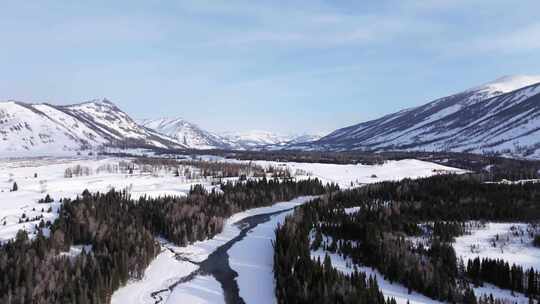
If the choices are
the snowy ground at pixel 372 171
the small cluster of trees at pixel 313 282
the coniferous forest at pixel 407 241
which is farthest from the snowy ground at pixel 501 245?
the snowy ground at pixel 372 171

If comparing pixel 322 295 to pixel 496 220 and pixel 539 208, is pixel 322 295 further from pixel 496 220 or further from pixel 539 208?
pixel 539 208

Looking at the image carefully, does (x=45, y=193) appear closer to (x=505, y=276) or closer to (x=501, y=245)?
(x=501, y=245)

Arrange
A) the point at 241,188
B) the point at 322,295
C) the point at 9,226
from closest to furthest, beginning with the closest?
1. the point at 322,295
2. the point at 9,226
3. the point at 241,188

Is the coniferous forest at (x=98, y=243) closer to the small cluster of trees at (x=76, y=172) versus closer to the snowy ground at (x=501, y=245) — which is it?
the snowy ground at (x=501, y=245)

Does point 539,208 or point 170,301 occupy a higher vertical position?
point 539,208

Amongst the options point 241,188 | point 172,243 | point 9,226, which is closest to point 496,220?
point 172,243

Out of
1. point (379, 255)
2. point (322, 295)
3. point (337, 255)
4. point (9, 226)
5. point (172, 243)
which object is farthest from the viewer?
point (9, 226)

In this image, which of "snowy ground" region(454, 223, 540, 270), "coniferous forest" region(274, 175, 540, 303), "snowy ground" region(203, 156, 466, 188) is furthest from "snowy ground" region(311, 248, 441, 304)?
"snowy ground" region(203, 156, 466, 188)

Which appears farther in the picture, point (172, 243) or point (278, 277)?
point (172, 243)
